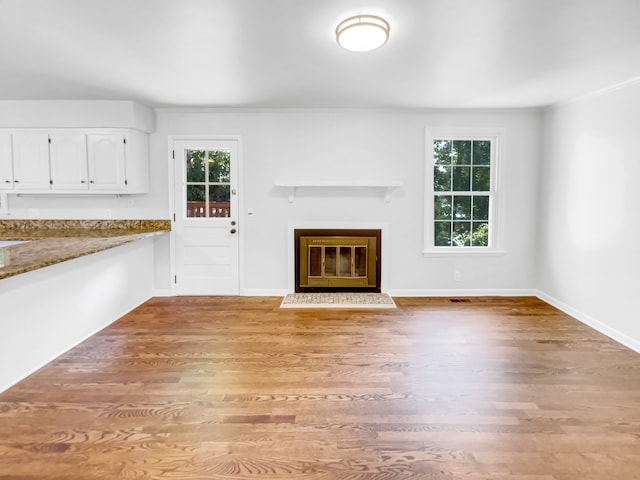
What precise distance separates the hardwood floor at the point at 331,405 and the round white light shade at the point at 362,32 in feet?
7.39

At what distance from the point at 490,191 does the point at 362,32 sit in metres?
3.33

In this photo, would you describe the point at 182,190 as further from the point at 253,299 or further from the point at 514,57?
the point at 514,57

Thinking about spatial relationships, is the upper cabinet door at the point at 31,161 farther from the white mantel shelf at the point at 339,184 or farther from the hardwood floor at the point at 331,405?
the white mantel shelf at the point at 339,184

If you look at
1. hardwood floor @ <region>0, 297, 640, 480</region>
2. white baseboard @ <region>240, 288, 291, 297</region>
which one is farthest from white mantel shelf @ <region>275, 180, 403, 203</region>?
hardwood floor @ <region>0, 297, 640, 480</region>

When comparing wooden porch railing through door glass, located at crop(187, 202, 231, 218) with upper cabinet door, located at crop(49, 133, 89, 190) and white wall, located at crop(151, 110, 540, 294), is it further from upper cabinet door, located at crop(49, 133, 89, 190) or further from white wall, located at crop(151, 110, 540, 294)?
upper cabinet door, located at crop(49, 133, 89, 190)

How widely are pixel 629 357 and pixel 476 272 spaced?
2.05m

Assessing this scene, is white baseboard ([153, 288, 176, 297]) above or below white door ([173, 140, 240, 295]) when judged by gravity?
below

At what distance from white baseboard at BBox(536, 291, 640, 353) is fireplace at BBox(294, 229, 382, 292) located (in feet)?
6.85

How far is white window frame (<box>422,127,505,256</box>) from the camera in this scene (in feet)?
16.1

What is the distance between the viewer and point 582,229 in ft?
13.4

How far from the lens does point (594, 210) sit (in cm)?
390

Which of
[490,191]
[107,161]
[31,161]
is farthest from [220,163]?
[490,191]

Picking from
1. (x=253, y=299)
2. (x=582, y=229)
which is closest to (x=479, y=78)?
(x=582, y=229)

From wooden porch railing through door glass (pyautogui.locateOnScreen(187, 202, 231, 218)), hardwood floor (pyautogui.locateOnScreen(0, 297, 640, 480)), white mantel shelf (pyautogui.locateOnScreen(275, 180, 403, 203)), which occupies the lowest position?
hardwood floor (pyautogui.locateOnScreen(0, 297, 640, 480))
